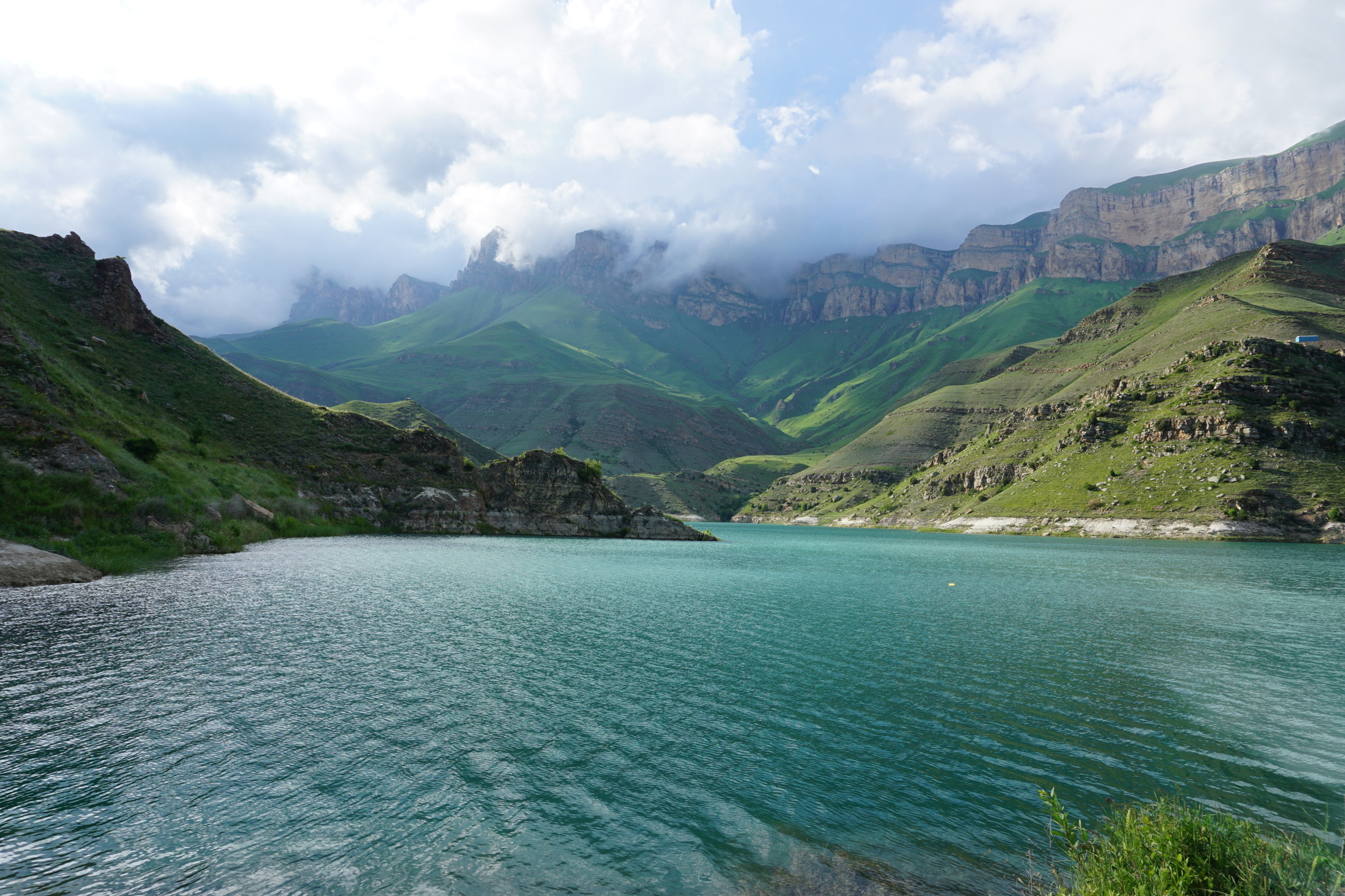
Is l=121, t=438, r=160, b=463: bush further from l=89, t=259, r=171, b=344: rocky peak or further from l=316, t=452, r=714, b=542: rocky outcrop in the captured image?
l=89, t=259, r=171, b=344: rocky peak

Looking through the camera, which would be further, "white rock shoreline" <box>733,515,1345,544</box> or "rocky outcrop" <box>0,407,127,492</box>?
"white rock shoreline" <box>733,515,1345,544</box>

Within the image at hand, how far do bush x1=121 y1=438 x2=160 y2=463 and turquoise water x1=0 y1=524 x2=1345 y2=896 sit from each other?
2231 centimetres

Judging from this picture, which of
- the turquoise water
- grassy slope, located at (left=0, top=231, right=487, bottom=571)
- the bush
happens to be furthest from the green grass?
the bush

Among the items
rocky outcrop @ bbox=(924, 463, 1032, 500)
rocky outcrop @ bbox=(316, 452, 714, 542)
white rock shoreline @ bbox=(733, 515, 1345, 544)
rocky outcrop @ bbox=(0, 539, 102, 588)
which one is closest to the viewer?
rocky outcrop @ bbox=(0, 539, 102, 588)

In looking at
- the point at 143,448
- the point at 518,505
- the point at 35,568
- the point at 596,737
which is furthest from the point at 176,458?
the point at 596,737

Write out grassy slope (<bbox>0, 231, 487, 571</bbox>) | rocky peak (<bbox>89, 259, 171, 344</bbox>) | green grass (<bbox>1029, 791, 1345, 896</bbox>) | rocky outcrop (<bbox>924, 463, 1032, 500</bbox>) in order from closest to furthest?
green grass (<bbox>1029, 791, 1345, 896</bbox>), grassy slope (<bbox>0, 231, 487, 571</bbox>), rocky peak (<bbox>89, 259, 171, 344</bbox>), rocky outcrop (<bbox>924, 463, 1032, 500</bbox>)

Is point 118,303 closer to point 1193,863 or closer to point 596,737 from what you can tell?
point 596,737

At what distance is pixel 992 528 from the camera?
544 feet

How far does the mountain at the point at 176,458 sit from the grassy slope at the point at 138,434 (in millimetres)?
192

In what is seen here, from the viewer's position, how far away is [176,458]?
6500cm

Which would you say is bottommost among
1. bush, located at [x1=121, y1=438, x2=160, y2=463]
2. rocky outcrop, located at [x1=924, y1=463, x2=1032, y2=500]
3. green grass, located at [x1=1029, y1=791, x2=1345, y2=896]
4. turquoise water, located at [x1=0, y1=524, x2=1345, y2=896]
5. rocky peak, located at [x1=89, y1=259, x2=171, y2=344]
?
turquoise water, located at [x1=0, y1=524, x2=1345, y2=896]

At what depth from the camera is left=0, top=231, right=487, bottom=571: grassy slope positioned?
42.9m

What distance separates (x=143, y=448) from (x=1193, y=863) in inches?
2989

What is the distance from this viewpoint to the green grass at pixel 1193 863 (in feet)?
28.6
